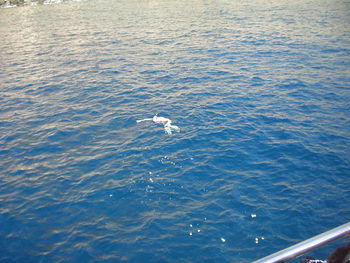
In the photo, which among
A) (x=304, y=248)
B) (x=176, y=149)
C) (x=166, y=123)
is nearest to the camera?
(x=304, y=248)

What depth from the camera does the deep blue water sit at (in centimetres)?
1127

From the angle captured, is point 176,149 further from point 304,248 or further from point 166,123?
point 304,248

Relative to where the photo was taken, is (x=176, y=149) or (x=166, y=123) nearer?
(x=176, y=149)

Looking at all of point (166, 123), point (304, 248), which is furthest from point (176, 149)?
point (304, 248)

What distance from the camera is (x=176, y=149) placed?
1647 centimetres

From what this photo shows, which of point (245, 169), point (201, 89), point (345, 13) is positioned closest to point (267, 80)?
point (201, 89)

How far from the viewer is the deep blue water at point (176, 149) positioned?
11.3m

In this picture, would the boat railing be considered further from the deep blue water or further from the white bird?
the white bird

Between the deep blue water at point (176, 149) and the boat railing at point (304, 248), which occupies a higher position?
the boat railing at point (304, 248)

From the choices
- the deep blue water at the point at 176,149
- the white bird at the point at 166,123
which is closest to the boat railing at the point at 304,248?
the deep blue water at the point at 176,149

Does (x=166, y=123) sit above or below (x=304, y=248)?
below

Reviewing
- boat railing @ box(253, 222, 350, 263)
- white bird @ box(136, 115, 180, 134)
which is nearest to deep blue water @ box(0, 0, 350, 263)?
white bird @ box(136, 115, 180, 134)

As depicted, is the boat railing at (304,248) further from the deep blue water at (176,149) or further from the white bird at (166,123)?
the white bird at (166,123)

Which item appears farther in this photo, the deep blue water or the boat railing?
the deep blue water
